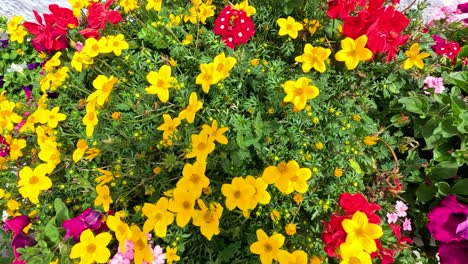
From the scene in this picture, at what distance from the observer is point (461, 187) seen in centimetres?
141

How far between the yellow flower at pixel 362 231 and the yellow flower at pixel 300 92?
0.36m

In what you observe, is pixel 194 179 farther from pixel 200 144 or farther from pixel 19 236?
pixel 19 236

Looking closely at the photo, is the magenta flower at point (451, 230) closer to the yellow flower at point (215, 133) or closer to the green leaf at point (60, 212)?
the yellow flower at point (215, 133)

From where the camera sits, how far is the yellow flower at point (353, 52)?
50.1 inches

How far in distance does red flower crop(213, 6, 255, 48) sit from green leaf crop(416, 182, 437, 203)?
0.84 metres

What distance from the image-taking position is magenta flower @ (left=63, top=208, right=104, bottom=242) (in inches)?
49.4

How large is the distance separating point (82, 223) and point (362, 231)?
0.85m

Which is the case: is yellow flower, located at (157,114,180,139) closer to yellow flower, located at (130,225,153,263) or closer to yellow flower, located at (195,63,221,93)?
yellow flower, located at (195,63,221,93)

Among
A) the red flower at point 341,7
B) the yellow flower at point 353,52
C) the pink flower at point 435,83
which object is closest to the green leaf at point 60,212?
the yellow flower at point 353,52

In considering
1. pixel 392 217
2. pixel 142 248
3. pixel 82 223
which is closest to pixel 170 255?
pixel 142 248

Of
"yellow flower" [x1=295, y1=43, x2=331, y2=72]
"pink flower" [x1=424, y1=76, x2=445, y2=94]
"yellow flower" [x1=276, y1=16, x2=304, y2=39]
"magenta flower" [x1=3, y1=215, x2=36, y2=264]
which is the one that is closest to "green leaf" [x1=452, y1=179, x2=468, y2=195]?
"pink flower" [x1=424, y1=76, x2=445, y2=94]

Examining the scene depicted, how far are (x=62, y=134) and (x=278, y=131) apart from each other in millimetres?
808

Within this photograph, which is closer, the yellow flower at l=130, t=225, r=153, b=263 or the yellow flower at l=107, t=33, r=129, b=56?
the yellow flower at l=130, t=225, r=153, b=263

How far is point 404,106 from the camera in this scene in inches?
58.0
